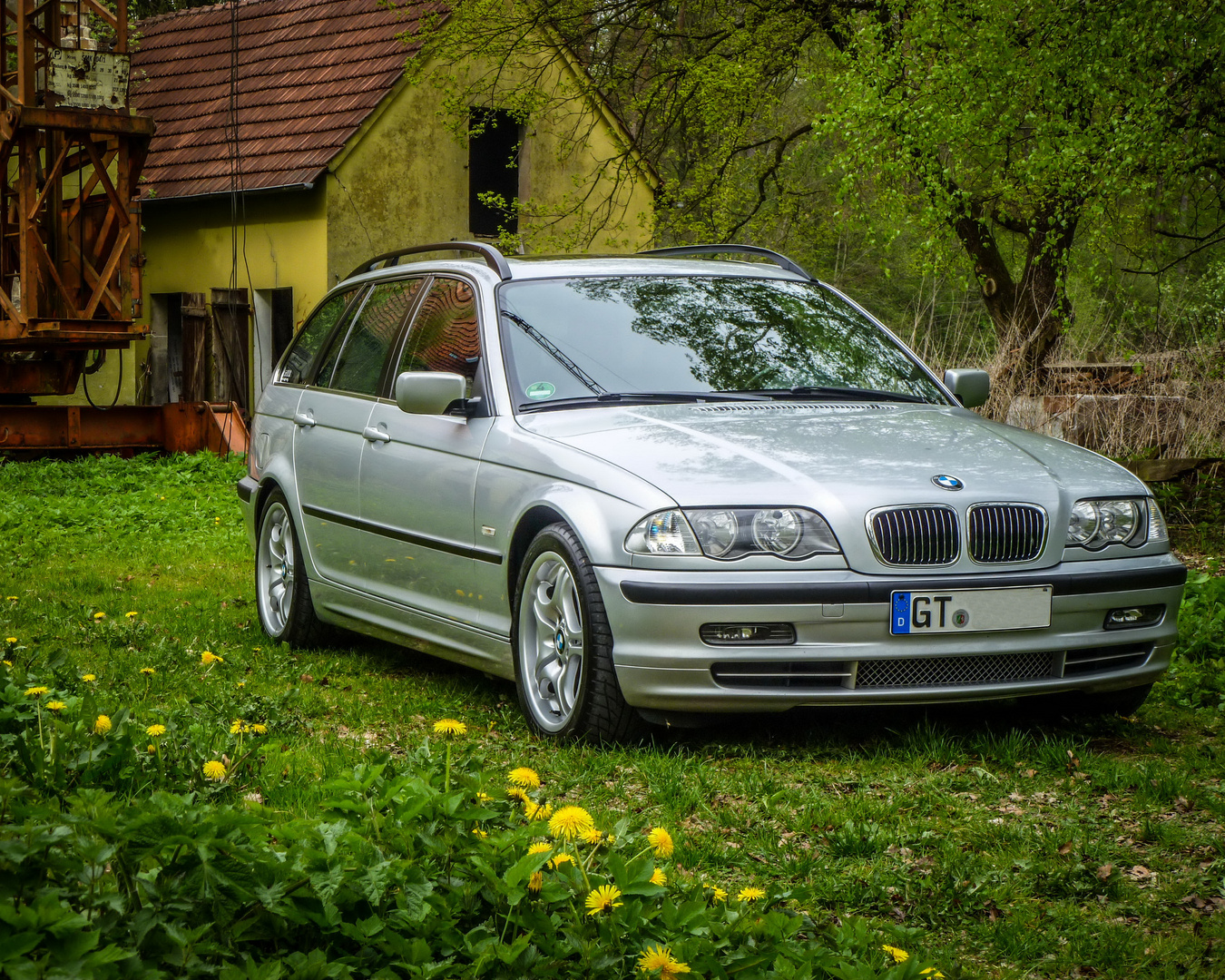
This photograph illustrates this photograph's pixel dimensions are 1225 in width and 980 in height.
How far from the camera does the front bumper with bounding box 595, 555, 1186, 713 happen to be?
477 centimetres

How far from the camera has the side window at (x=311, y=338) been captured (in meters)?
7.81

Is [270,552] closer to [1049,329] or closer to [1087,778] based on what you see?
[1087,778]

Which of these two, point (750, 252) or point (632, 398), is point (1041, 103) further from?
point (632, 398)

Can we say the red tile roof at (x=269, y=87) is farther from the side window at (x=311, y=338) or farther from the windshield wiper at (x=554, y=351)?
the windshield wiper at (x=554, y=351)

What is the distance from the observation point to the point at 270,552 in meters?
7.84

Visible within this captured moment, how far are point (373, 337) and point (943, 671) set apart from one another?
3.36 m

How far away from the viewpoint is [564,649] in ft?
17.2

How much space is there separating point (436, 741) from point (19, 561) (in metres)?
6.23

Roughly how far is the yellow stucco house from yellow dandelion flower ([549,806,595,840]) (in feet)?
60.3

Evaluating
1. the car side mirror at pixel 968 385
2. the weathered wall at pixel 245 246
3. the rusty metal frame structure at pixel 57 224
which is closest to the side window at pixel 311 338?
the car side mirror at pixel 968 385

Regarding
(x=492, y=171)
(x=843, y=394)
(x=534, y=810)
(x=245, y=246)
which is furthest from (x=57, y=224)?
(x=534, y=810)

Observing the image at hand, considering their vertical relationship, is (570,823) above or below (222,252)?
below

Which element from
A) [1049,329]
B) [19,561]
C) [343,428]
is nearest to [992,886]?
[343,428]

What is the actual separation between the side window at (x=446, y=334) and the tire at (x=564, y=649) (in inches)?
38.9
